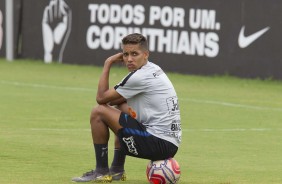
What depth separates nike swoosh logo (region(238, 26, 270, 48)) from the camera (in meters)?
22.4

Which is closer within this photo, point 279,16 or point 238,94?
point 238,94

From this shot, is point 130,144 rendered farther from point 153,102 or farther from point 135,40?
point 135,40

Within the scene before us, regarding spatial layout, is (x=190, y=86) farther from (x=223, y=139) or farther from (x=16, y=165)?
(x=16, y=165)

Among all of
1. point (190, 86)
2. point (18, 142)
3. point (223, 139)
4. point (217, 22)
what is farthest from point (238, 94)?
point (18, 142)

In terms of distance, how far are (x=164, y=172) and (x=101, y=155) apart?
2.45 ft

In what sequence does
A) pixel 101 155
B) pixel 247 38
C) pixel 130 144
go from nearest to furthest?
pixel 130 144 → pixel 101 155 → pixel 247 38

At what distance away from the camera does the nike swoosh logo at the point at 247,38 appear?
2239 cm

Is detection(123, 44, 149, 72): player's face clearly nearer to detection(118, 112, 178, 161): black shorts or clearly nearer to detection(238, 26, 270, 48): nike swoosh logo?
detection(118, 112, 178, 161): black shorts

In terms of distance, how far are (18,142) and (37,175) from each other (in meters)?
2.45

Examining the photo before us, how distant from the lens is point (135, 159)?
1196 cm

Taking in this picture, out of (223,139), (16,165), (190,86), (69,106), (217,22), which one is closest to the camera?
(16,165)

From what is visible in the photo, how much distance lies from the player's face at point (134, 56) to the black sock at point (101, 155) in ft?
2.70

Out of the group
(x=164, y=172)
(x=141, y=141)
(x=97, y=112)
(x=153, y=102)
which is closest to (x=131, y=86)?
(x=153, y=102)

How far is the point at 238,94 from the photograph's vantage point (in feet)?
65.8
